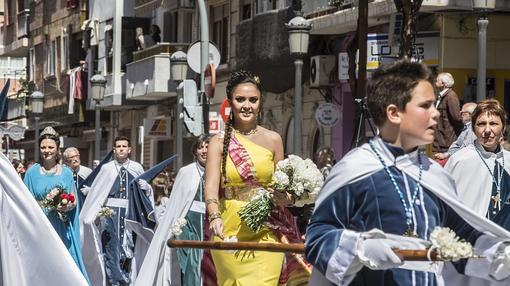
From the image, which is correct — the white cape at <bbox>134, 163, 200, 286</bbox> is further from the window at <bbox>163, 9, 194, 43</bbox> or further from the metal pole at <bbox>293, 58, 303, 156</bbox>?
the window at <bbox>163, 9, 194, 43</bbox>

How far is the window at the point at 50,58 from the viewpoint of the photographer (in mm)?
58250

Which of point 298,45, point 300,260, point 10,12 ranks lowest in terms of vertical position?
point 300,260

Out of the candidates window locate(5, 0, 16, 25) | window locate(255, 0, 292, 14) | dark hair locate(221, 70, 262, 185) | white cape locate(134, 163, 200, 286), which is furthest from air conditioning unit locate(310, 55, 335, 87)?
window locate(5, 0, 16, 25)

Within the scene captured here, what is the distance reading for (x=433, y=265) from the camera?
19.5 ft

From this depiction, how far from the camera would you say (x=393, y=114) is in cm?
594

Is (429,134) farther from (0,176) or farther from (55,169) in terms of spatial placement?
(55,169)

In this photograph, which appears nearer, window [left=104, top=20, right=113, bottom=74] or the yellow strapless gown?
the yellow strapless gown

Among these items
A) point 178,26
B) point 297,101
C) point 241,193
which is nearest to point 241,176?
point 241,193

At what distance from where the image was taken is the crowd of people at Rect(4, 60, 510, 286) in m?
5.90

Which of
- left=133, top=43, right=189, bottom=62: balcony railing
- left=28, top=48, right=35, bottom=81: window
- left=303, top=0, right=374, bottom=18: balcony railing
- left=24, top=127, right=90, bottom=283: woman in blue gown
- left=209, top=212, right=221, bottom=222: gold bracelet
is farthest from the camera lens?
left=28, top=48, right=35, bottom=81: window

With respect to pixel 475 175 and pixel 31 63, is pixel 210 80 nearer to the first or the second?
pixel 475 175

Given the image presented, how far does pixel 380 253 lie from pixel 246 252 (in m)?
3.55

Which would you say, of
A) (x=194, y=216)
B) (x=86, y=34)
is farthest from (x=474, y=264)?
(x=86, y=34)

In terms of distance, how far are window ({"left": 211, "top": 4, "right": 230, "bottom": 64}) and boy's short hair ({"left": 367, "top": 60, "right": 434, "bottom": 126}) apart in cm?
3183
